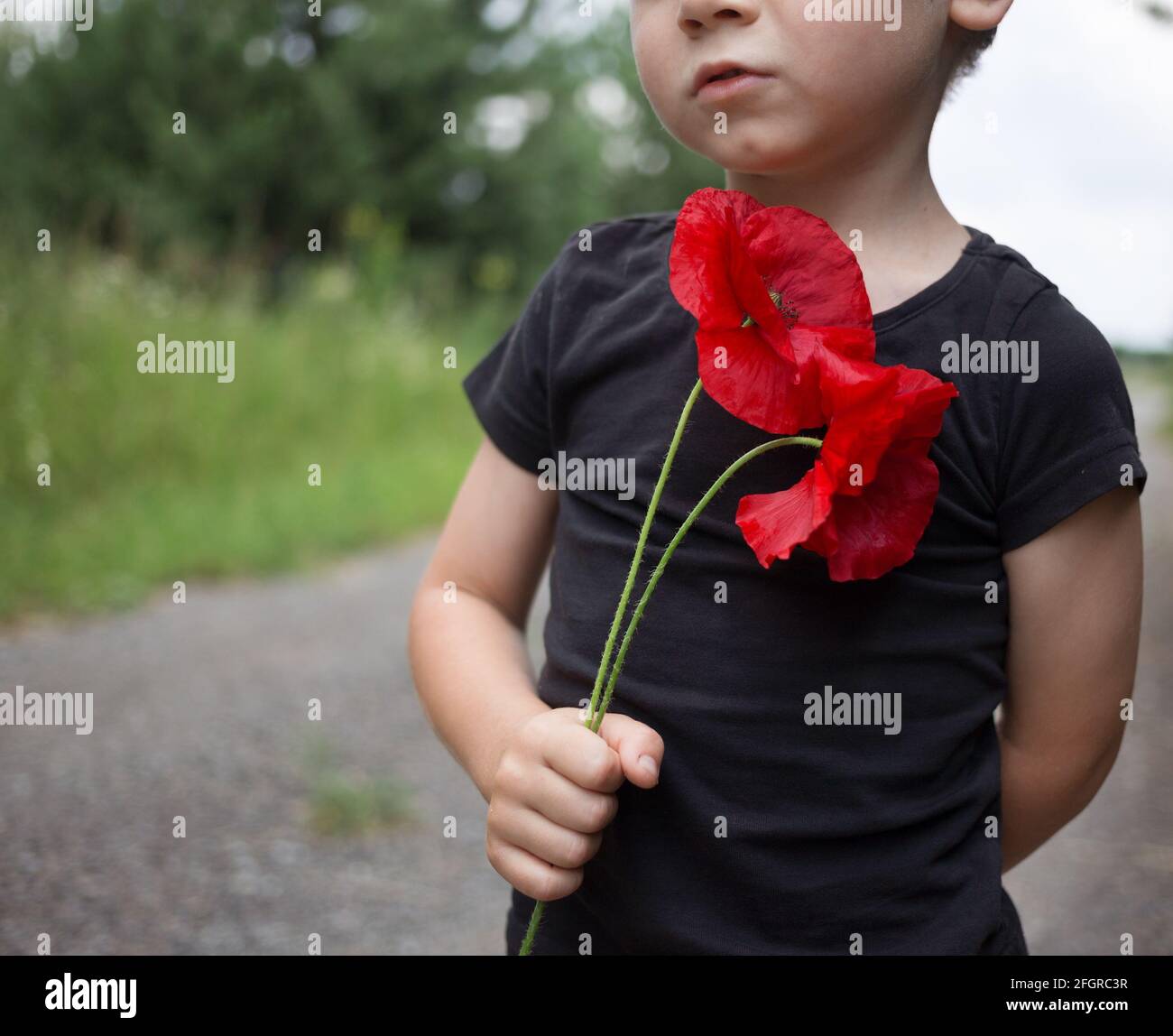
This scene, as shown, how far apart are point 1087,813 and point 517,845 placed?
2.65 metres

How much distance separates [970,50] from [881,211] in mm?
266

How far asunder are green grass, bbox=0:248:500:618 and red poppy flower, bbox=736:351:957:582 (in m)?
3.81

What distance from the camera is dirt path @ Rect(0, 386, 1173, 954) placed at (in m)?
2.42

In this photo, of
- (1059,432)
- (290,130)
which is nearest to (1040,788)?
(1059,432)

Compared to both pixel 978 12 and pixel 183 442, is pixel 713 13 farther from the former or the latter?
pixel 183 442

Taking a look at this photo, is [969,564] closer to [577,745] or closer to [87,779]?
[577,745]

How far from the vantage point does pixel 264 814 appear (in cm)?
290

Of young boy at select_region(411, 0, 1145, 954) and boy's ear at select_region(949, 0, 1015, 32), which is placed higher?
boy's ear at select_region(949, 0, 1015, 32)

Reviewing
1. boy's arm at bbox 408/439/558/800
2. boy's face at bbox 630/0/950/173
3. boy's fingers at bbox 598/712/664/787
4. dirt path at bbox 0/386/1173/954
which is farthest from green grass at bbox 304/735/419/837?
boy's face at bbox 630/0/950/173

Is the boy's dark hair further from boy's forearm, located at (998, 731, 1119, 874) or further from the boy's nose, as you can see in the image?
boy's forearm, located at (998, 731, 1119, 874)

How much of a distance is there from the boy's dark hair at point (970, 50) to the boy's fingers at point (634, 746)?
2.71ft

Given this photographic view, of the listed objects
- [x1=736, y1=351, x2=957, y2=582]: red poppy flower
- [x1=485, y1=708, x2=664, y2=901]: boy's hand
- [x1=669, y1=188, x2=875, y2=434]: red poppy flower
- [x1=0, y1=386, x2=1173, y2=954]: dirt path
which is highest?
[x1=669, y1=188, x2=875, y2=434]: red poppy flower

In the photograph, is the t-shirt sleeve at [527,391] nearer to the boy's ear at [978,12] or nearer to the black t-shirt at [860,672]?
the black t-shirt at [860,672]
